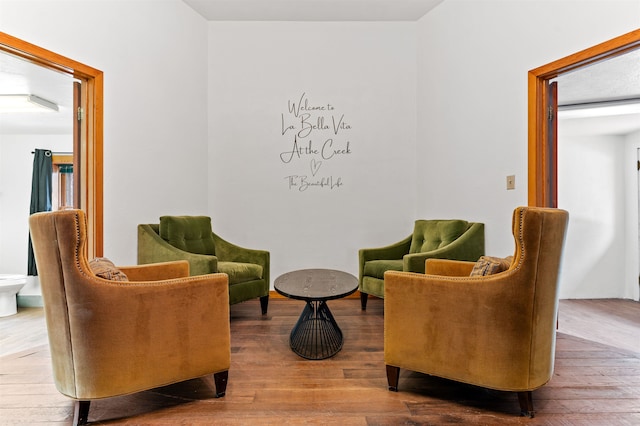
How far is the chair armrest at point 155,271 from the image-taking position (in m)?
1.94

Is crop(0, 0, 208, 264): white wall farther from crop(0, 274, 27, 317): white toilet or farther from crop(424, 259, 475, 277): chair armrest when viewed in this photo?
crop(424, 259, 475, 277): chair armrest

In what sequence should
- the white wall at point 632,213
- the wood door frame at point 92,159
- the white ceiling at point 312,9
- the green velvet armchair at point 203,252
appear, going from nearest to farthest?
the wood door frame at point 92,159, the green velvet armchair at point 203,252, the white ceiling at point 312,9, the white wall at point 632,213

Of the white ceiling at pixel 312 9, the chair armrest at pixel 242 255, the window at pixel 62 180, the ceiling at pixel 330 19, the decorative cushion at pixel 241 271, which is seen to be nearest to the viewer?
the decorative cushion at pixel 241 271

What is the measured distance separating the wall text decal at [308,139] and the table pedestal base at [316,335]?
158cm

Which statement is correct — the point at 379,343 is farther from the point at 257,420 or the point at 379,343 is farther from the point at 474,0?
the point at 474,0

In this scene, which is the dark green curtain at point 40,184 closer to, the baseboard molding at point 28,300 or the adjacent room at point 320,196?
the adjacent room at point 320,196

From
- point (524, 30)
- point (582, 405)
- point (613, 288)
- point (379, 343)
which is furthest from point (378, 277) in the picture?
point (613, 288)

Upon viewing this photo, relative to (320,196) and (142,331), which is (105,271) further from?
(320,196)

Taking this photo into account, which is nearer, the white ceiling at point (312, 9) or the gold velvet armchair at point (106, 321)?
the gold velvet armchair at point (106, 321)

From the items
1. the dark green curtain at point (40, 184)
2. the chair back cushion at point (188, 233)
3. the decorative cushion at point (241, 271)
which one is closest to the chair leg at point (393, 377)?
the decorative cushion at point (241, 271)

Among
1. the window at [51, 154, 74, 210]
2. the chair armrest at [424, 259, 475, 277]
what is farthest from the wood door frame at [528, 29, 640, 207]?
the window at [51, 154, 74, 210]

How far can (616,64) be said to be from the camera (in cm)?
265

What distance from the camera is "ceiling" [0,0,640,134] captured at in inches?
113

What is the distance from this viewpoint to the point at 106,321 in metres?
1.38
